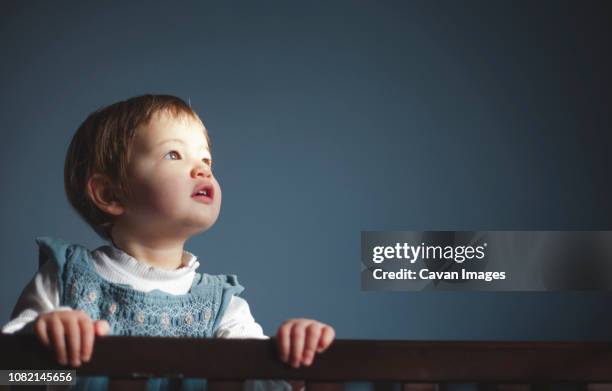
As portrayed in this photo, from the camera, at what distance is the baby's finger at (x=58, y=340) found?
50 cm

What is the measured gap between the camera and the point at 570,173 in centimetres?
194

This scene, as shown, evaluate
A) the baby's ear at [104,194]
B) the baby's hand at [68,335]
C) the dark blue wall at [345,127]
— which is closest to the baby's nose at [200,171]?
the baby's ear at [104,194]

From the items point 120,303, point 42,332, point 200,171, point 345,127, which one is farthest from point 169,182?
point 345,127

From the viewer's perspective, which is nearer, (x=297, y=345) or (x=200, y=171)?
(x=297, y=345)

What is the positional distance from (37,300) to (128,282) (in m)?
0.11

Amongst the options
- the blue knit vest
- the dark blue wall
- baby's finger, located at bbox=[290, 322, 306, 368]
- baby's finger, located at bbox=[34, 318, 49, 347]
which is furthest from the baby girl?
the dark blue wall

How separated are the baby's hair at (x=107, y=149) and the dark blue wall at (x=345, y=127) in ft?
3.00

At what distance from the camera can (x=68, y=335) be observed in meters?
0.51

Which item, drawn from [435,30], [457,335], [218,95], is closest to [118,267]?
[218,95]

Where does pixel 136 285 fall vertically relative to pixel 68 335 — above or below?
above

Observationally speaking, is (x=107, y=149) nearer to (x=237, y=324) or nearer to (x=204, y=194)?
(x=204, y=194)

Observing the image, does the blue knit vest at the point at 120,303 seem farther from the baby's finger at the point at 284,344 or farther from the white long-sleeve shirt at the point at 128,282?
the baby's finger at the point at 284,344

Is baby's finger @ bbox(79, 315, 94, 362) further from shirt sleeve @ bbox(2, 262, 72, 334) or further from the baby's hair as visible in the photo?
the baby's hair

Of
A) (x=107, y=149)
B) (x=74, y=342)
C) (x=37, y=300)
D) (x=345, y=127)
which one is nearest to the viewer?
(x=74, y=342)
